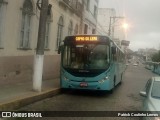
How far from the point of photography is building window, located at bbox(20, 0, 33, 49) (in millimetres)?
18703

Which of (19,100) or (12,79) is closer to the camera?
(19,100)

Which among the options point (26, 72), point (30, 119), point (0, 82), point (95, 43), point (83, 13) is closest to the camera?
point (30, 119)

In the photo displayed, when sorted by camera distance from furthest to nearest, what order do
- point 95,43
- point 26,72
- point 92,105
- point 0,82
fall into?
1. point 26,72
2. point 95,43
3. point 0,82
4. point 92,105

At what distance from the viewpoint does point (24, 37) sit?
62.4 ft

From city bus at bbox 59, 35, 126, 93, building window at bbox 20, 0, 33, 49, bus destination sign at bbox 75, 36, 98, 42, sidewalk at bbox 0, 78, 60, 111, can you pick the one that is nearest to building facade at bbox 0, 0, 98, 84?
building window at bbox 20, 0, 33, 49

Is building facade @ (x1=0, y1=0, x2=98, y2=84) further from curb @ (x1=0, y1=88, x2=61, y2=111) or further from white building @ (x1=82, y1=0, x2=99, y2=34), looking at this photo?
A: white building @ (x1=82, y1=0, x2=99, y2=34)

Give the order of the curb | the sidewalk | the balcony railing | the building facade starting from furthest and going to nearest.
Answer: the balcony railing
the building facade
the sidewalk
the curb

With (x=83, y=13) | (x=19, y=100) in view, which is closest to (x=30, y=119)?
(x=19, y=100)

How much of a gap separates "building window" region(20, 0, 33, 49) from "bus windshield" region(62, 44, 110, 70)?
2.82 m

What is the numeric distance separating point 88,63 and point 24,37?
4170mm

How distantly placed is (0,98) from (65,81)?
5.13m

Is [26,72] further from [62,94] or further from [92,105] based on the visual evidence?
[92,105]

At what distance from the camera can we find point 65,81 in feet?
56.4

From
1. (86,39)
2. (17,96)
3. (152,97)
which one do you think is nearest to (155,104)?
(152,97)
